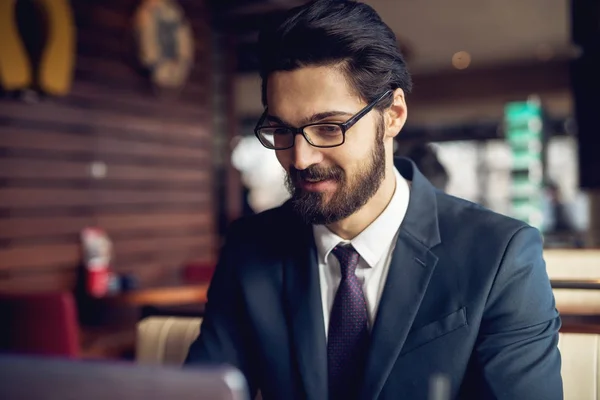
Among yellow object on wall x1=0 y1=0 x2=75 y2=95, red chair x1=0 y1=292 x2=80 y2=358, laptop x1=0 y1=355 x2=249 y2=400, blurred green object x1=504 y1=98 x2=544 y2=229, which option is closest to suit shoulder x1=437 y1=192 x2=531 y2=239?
laptop x1=0 y1=355 x2=249 y2=400

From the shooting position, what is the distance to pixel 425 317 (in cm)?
130

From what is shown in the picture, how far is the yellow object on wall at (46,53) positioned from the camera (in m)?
3.34

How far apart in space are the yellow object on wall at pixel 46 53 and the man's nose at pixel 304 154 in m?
2.62

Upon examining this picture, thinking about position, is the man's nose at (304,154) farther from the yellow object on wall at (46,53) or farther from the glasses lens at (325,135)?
the yellow object on wall at (46,53)

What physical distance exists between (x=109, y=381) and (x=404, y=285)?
893 millimetres

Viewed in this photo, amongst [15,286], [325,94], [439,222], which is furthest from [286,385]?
[15,286]

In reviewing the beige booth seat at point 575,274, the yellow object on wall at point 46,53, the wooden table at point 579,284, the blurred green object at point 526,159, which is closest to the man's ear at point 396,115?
the wooden table at point 579,284

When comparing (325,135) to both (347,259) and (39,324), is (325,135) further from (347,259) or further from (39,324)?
(39,324)

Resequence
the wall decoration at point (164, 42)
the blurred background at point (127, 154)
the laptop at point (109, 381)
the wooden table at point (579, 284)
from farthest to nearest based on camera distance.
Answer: the wall decoration at point (164, 42), the blurred background at point (127, 154), the wooden table at point (579, 284), the laptop at point (109, 381)

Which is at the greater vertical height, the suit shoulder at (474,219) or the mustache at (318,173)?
the mustache at (318,173)

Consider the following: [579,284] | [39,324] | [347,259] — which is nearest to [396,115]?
[347,259]

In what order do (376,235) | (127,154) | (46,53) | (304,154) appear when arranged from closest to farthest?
(304,154)
(376,235)
(46,53)
(127,154)

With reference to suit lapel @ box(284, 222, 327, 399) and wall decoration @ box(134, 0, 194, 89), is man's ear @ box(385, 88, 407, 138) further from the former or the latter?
wall decoration @ box(134, 0, 194, 89)

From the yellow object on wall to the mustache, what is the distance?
2622 millimetres
